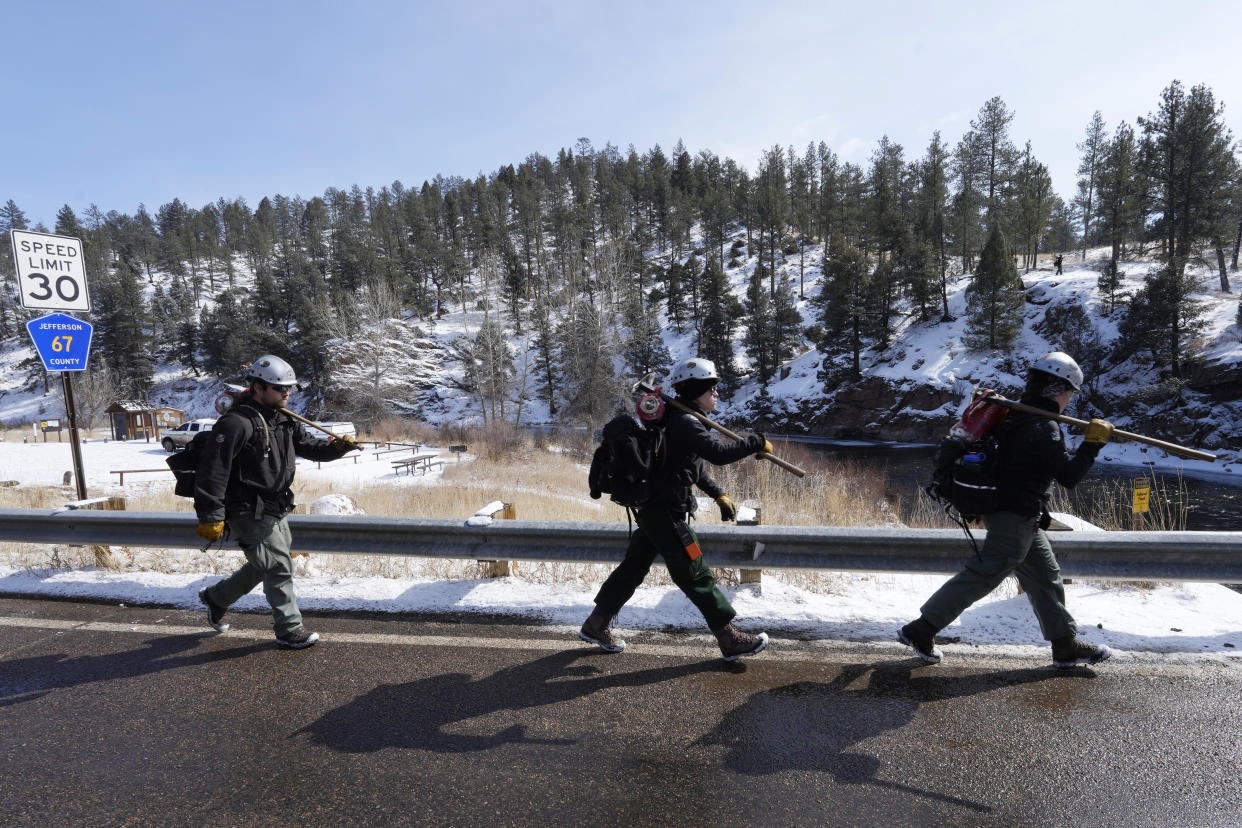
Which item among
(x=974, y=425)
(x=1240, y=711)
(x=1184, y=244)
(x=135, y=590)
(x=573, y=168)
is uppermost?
(x=573, y=168)

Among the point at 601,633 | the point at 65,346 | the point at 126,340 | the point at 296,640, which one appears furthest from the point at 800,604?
the point at 126,340

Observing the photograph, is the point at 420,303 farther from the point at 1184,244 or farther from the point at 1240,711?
the point at 1240,711

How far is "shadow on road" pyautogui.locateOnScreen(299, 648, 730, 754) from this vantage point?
9.32 ft

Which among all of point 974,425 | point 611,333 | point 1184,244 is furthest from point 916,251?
point 974,425

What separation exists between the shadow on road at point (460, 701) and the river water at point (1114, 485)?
31.4ft

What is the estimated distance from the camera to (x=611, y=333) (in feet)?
130

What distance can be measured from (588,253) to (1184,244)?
51.4 metres

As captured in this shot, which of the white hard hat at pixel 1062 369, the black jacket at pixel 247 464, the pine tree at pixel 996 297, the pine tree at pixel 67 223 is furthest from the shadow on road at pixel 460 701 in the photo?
the pine tree at pixel 67 223

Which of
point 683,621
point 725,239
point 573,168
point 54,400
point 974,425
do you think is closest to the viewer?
point 974,425

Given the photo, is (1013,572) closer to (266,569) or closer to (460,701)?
(460,701)

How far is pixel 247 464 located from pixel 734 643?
3211mm

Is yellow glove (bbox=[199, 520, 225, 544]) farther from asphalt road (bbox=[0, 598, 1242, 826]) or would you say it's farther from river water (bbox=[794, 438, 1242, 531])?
river water (bbox=[794, 438, 1242, 531])

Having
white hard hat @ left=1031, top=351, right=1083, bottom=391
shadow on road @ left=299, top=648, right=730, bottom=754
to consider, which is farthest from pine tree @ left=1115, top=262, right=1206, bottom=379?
shadow on road @ left=299, top=648, right=730, bottom=754

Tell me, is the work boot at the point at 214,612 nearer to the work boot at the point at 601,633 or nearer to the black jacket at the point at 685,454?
the work boot at the point at 601,633
